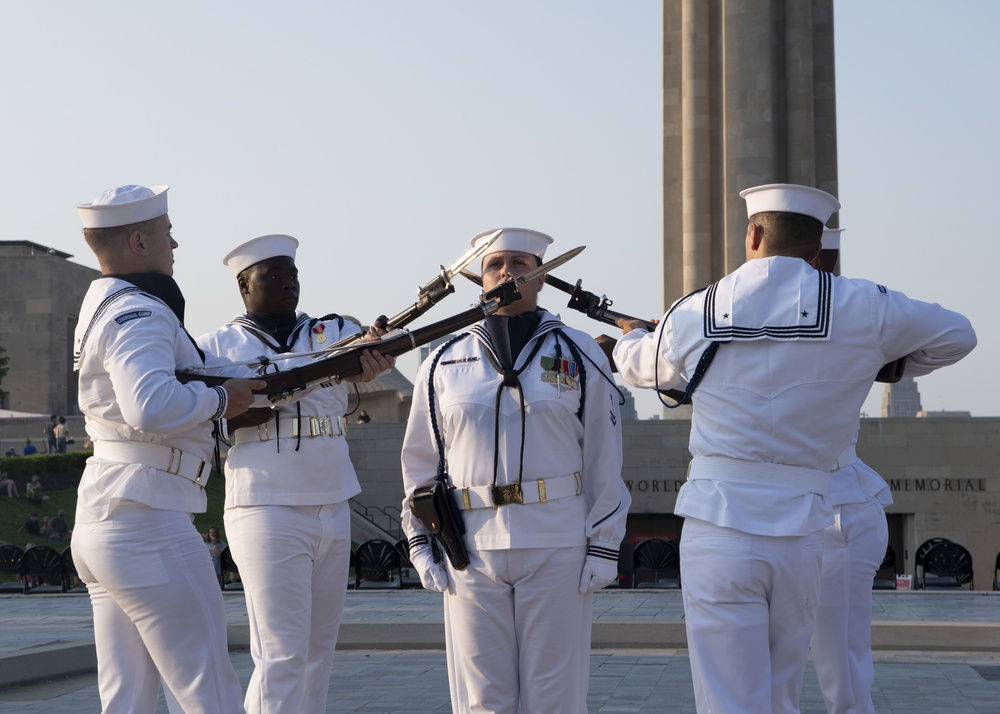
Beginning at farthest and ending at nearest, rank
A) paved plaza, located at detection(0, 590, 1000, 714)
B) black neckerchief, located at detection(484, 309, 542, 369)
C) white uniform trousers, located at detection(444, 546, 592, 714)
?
paved plaza, located at detection(0, 590, 1000, 714) < black neckerchief, located at detection(484, 309, 542, 369) < white uniform trousers, located at detection(444, 546, 592, 714)

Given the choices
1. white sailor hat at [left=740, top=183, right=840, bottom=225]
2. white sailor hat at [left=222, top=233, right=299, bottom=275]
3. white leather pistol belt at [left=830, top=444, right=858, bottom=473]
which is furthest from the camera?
white sailor hat at [left=222, top=233, right=299, bottom=275]

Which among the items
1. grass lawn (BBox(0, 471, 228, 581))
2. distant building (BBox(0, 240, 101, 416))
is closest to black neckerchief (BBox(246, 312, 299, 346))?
grass lawn (BBox(0, 471, 228, 581))

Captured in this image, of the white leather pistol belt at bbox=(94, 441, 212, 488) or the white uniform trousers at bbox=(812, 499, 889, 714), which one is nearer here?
the white leather pistol belt at bbox=(94, 441, 212, 488)

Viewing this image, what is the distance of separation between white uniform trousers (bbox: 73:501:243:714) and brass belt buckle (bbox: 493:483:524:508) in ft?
3.50

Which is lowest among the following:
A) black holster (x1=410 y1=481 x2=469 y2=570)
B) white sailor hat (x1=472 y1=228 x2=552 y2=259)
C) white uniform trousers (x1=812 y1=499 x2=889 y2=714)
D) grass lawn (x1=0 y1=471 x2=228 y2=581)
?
grass lawn (x1=0 y1=471 x2=228 y2=581)

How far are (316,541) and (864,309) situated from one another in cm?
251

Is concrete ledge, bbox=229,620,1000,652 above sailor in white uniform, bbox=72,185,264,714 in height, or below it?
below

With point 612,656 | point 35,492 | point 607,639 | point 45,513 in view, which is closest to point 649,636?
point 607,639

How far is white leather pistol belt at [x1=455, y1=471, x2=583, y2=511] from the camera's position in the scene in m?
4.74

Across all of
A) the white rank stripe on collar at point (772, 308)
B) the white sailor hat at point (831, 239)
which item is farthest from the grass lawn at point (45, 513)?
the white rank stripe on collar at point (772, 308)

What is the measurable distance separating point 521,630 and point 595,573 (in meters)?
0.34

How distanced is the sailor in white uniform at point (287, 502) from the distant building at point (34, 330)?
56834mm

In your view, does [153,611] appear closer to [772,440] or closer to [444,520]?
[444,520]

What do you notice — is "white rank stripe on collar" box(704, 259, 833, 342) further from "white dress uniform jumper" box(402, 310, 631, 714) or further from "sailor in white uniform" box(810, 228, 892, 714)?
"sailor in white uniform" box(810, 228, 892, 714)
